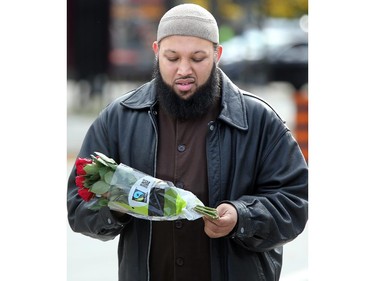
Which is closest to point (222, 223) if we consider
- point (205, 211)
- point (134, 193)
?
point (205, 211)

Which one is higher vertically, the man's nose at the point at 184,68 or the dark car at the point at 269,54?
the dark car at the point at 269,54

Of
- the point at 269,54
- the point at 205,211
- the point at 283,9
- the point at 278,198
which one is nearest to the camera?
the point at 205,211

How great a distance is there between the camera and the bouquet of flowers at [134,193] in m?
3.39

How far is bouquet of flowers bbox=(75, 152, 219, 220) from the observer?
3.39m

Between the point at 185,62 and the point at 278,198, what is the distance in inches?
27.0

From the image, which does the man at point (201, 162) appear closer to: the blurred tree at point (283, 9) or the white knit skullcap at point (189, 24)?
the white knit skullcap at point (189, 24)

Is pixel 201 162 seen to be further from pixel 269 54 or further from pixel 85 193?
pixel 269 54

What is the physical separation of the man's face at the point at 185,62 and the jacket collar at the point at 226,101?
0.15 metres

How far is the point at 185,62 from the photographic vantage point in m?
3.51

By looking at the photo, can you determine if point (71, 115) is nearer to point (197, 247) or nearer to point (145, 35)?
point (145, 35)

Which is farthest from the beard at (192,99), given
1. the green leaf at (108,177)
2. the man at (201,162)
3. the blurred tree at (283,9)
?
the blurred tree at (283,9)

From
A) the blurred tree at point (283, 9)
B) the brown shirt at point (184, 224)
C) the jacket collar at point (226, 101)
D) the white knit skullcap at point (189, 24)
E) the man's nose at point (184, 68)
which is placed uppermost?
the blurred tree at point (283, 9)
